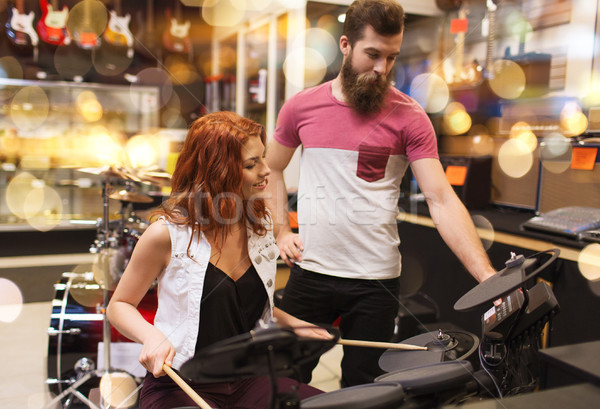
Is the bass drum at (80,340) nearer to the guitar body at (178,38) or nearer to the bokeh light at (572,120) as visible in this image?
the bokeh light at (572,120)

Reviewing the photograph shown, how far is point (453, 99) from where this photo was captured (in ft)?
12.6

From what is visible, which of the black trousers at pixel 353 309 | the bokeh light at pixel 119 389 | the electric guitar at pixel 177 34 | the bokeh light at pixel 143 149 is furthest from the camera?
the electric guitar at pixel 177 34

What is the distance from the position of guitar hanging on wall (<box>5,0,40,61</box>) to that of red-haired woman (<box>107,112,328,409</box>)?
4.38 metres

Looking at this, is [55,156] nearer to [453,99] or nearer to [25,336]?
[25,336]

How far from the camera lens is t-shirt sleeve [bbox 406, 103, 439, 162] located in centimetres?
154

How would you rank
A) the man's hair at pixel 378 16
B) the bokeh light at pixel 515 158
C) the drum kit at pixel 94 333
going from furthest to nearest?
the bokeh light at pixel 515 158 → the drum kit at pixel 94 333 → the man's hair at pixel 378 16

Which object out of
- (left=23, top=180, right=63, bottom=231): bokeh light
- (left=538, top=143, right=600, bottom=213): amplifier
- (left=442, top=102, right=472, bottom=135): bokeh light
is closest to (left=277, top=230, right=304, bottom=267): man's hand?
(left=538, top=143, right=600, bottom=213): amplifier

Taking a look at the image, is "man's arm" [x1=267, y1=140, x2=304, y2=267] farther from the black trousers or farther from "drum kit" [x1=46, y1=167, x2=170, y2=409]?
"drum kit" [x1=46, y1=167, x2=170, y2=409]

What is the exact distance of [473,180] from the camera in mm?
3176

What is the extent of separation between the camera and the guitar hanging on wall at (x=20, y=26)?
470 centimetres

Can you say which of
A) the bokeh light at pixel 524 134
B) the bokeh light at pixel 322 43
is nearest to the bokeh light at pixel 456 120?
the bokeh light at pixel 524 134

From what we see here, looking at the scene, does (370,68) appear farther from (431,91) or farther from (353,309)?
(431,91)

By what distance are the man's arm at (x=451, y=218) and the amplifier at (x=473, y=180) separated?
1740 mm

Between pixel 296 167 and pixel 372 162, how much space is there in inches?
103
